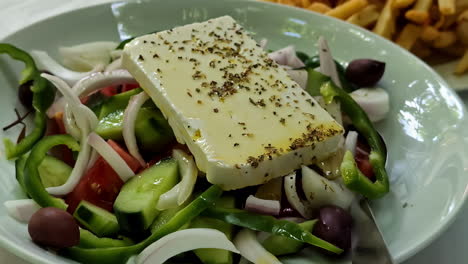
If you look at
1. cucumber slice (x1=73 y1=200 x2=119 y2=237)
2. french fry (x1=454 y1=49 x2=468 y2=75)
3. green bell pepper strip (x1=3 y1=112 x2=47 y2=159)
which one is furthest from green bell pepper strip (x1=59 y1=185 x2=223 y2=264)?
french fry (x1=454 y1=49 x2=468 y2=75)

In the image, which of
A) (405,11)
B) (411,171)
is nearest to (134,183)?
(411,171)

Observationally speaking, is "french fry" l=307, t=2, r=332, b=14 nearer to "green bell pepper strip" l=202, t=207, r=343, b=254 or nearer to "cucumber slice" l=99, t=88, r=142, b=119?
"cucumber slice" l=99, t=88, r=142, b=119

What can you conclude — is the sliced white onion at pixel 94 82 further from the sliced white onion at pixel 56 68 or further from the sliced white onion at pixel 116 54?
the sliced white onion at pixel 116 54

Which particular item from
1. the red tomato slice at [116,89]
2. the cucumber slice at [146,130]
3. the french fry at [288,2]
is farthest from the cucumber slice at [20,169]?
the french fry at [288,2]

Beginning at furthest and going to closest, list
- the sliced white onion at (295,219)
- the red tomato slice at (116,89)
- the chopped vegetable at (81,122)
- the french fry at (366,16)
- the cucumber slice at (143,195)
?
the french fry at (366,16)
the red tomato slice at (116,89)
the chopped vegetable at (81,122)
the sliced white onion at (295,219)
the cucumber slice at (143,195)

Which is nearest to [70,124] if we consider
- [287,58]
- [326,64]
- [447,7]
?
[287,58]

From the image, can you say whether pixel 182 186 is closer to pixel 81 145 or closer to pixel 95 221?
pixel 95 221
